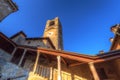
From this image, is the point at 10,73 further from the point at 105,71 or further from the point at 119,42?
the point at 119,42

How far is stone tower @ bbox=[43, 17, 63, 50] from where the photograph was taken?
101 ft

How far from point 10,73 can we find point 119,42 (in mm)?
9658

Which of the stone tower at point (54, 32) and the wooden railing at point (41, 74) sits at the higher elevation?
the stone tower at point (54, 32)

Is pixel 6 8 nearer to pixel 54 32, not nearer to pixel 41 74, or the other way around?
pixel 41 74

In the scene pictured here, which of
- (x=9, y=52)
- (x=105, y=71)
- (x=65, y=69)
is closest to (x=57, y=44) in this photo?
(x=9, y=52)

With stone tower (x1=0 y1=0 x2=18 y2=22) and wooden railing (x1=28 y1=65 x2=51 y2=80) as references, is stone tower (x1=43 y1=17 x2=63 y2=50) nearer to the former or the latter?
stone tower (x1=0 y1=0 x2=18 y2=22)

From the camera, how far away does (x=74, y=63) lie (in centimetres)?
1282

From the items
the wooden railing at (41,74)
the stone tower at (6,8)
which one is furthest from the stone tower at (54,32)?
the wooden railing at (41,74)

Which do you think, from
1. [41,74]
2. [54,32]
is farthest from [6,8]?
[54,32]

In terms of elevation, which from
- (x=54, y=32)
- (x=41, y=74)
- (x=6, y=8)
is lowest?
(x=41, y=74)

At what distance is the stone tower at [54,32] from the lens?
30847 mm

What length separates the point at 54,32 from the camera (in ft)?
111

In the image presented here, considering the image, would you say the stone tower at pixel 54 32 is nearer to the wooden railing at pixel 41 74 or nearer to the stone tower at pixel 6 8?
the stone tower at pixel 6 8

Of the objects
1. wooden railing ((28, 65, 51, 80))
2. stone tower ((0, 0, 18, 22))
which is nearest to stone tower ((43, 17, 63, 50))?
stone tower ((0, 0, 18, 22))
